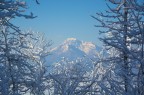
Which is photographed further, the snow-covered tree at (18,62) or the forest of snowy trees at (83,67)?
the snow-covered tree at (18,62)

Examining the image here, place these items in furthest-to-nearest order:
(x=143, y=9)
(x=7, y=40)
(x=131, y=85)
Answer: (x=7, y=40), (x=143, y=9), (x=131, y=85)

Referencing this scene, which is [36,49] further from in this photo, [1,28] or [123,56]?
[123,56]

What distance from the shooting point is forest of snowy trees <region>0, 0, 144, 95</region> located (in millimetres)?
3248

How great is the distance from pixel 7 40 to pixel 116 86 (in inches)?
502

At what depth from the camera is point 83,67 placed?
49.3ft

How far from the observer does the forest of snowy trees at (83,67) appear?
3.25 metres

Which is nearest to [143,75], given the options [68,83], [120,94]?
[120,94]

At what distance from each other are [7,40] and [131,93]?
1281 cm

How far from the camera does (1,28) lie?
619 inches

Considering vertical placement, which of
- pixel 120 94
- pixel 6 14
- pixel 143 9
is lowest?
pixel 120 94

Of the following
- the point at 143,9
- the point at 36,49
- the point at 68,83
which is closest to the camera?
the point at 143,9

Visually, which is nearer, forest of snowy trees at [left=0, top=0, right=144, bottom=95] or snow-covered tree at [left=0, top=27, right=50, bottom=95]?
forest of snowy trees at [left=0, top=0, right=144, bottom=95]

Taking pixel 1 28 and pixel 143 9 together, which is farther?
pixel 1 28

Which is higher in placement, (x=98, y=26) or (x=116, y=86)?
(x=98, y=26)
